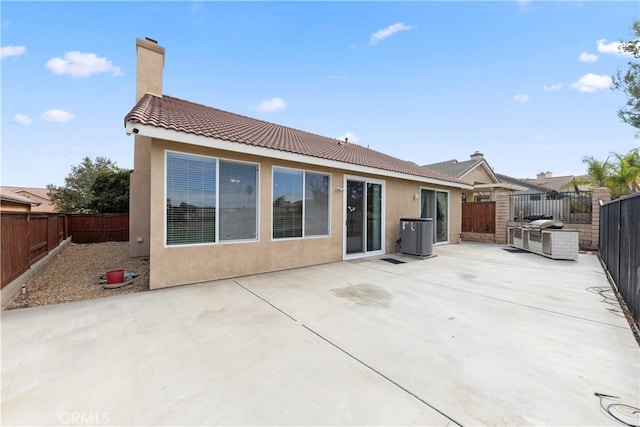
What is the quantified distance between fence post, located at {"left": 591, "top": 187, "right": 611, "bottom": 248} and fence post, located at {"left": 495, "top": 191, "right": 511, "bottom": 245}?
2784 millimetres

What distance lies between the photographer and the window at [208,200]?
18.1 ft

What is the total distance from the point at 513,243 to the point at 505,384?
11236 millimetres

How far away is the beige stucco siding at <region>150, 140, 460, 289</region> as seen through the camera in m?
5.32

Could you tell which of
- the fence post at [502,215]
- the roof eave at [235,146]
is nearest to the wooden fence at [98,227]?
the roof eave at [235,146]

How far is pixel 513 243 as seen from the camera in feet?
37.4

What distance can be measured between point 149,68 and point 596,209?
17.2m

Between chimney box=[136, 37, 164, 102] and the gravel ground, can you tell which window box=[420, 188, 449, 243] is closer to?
the gravel ground

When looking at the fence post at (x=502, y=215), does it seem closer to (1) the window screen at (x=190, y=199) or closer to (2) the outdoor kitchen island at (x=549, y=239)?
(2) the outdoor kitchen island at (x=549, y=239)

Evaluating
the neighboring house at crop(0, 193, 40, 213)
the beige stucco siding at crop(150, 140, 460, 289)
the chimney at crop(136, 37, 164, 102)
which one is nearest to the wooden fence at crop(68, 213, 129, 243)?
the neighboring house at crop(0, 193, 40, 213)

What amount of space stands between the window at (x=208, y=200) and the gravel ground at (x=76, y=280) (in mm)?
1573

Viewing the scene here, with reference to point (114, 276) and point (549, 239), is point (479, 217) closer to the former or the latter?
point (549, 239)

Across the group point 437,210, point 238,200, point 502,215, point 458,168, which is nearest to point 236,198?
point 238,200

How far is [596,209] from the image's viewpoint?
1018 cm

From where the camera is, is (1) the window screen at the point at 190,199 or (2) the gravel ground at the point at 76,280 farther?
(1) the window screen at the point at 190,199
